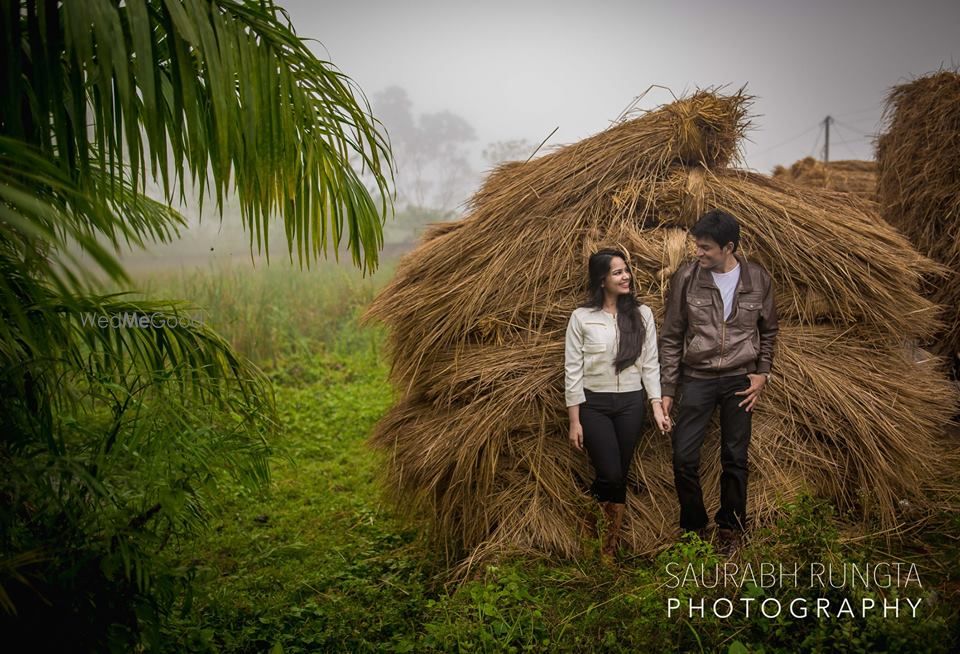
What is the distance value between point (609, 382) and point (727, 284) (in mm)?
844

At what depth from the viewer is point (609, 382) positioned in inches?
150

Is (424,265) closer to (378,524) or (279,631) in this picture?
(378,524)

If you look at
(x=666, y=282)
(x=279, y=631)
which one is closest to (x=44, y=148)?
(x=279, y=631)

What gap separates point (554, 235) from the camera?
4.21 m

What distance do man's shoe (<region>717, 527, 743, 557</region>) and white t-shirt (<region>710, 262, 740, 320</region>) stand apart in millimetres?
1157

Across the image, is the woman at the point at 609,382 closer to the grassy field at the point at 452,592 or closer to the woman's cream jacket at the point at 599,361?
the woman's cream jacket at the point at 599,361

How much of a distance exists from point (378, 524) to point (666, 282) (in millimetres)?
2687

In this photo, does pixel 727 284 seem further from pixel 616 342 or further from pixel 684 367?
pixel 616 342

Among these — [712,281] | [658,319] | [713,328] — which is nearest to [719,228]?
[712,281]

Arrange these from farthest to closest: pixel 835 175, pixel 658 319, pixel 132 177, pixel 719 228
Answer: pixel 835 175 → pixel 658 319 → pixel 719 228 → pixel 132 177

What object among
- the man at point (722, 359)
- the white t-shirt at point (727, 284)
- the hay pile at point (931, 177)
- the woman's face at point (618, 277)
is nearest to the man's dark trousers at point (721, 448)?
the man at point (722, 359)

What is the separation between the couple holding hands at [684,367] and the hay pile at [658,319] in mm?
225

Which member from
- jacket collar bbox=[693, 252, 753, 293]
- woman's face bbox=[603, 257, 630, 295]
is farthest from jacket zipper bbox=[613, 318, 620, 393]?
jacket collar bbox=[693, 252, 753, 293]

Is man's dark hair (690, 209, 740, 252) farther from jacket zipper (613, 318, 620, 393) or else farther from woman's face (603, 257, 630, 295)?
jacket zipper (613, 318, 620, 393)
